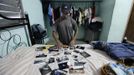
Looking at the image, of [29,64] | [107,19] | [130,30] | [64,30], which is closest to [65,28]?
[64,30]

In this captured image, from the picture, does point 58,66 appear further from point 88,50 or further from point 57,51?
point 88,50

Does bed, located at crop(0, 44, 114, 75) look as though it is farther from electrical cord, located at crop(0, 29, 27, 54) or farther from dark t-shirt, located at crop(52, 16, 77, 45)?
dark t-shirt, located at crop(52, 16, 77, 45)

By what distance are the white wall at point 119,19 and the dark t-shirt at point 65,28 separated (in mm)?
1552

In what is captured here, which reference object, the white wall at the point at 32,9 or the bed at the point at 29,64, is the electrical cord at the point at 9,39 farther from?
the white wall at the point at 32,9

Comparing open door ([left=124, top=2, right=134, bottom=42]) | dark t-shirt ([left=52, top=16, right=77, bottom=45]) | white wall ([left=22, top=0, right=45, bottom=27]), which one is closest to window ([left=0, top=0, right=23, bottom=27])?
Result: white wall ([left=22, top=0, right=45, bottom=27])

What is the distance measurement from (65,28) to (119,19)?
72.3 inches

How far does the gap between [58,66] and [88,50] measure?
576 millimetres

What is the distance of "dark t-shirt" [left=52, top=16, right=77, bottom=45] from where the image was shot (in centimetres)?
172

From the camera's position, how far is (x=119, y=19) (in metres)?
2.68

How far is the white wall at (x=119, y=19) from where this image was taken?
8.36 feet

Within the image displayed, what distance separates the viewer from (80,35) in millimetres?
4047

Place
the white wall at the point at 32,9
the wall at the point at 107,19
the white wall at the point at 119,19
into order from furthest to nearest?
1. the wall at the point at 107,19
2. the white wall at the point at 119,19
3. the white wall at the point at 32,9

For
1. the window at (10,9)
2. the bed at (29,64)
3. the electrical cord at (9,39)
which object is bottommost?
the bed at (29,64)

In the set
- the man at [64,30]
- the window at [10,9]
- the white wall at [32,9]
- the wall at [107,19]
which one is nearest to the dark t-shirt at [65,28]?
the man at [64,30]
